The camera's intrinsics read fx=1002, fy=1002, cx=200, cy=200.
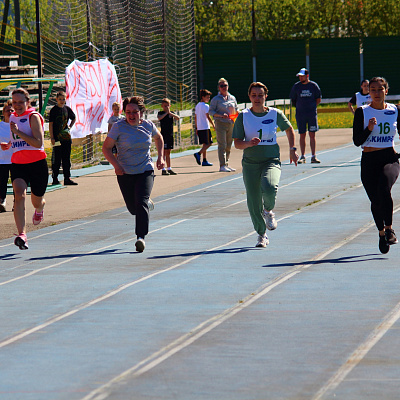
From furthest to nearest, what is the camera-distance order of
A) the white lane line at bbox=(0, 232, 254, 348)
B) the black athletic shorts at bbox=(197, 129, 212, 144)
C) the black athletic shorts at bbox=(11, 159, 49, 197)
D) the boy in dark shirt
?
the black athletic shorts at bbox=(197, 129, 212, 144) < the boy in dark shirt < the black athletic shorts at bbox=(11, 159, 49, 197) < the white lane line at bbox=(0, 232, 254, 348)

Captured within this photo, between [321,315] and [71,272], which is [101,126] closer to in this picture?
[71,272]

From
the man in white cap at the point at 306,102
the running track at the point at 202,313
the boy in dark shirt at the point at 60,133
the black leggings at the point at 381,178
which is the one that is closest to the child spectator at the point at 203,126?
the man in white cap at the point at 306,102

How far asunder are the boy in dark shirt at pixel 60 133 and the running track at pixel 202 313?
5.52m

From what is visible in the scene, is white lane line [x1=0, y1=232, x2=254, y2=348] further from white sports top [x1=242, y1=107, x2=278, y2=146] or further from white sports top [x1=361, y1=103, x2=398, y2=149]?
white sports top [x1=361, y1=103, x2=398, y2=149]

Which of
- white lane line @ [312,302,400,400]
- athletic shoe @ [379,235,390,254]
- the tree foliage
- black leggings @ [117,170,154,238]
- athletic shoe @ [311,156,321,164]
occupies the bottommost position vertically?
athletic shoe @ [311,156,321,164]

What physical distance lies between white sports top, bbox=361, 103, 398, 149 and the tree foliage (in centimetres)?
5752

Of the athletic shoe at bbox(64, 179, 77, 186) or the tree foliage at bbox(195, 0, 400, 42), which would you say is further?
the tree foliage at bbox(195, 0, 400, 42)

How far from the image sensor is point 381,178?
32.6 feet

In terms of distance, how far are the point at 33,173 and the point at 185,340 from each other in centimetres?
498

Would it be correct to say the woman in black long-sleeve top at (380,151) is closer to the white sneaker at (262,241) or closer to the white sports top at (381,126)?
the white sports top at (381,126)

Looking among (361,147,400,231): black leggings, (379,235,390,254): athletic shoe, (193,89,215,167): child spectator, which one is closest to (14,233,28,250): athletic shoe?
(361,147,400,231): black leggings

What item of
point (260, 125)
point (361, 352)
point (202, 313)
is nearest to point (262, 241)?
point (260, 125)

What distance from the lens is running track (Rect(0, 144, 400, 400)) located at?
18.1ft

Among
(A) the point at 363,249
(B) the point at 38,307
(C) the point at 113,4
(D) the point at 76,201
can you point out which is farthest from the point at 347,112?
(B) the point at 38,307
